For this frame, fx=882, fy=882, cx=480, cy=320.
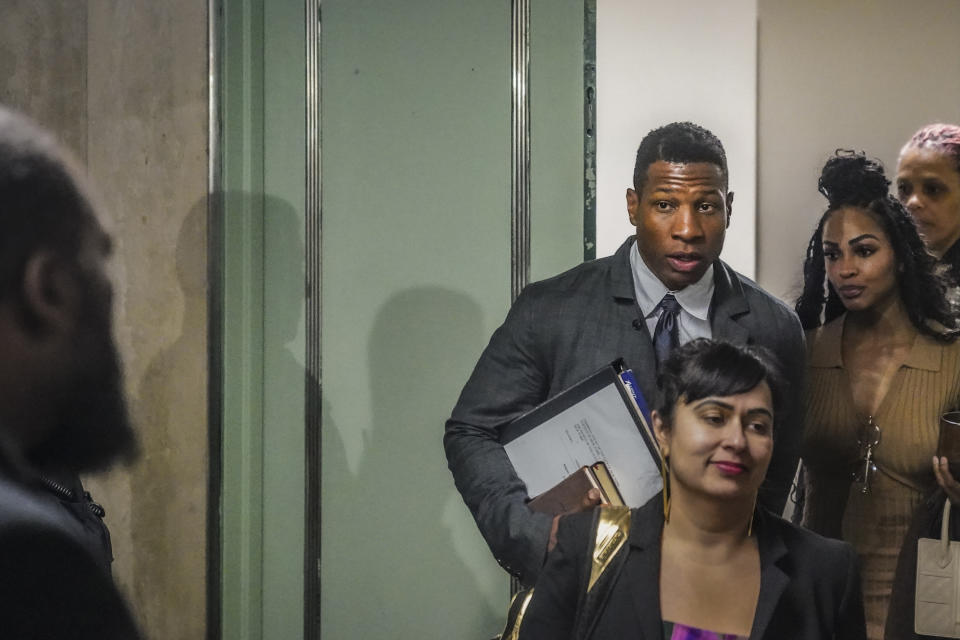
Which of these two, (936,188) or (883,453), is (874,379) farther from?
(936,188)

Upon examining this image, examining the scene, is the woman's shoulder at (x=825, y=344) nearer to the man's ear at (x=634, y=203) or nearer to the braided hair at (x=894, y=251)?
the braided hair at (x=894, y=251)

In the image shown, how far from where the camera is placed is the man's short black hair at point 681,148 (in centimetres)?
192

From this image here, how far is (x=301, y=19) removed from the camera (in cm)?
304

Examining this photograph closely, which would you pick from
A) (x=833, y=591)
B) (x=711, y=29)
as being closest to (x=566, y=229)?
(x=711, y=29)

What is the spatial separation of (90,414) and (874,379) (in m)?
2.11

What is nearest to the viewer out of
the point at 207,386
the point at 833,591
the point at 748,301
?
the point at 833,591

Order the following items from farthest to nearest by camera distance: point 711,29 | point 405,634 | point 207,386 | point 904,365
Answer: point 405,634
point 207,386
point 711,29
point 904,365

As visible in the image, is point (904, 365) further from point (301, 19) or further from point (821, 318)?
point (301, 19)

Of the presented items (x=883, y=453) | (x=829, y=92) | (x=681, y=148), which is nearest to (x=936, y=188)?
(x=829, y=92)

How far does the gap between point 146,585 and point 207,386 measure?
62 centimetres

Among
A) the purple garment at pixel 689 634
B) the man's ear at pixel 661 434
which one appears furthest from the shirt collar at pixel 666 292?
the purple garment at pixel 689 634

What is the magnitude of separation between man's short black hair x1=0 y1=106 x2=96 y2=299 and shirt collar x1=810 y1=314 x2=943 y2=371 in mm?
2101

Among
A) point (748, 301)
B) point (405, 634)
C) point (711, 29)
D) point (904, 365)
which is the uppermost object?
point (711, 29)

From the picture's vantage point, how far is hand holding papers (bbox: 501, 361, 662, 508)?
1.83 m
